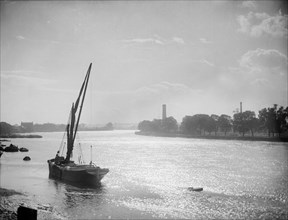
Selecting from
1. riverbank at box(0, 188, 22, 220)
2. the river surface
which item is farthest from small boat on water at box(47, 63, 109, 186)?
riverbank at box(0, 188, 22, 220)

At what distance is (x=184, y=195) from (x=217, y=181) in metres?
16.2

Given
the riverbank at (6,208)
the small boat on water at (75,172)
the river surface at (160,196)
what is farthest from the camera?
the small boat on water at (75,172)

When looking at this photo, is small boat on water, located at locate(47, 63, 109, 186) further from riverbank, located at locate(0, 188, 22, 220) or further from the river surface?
riverbank, located at locate(0, 188, 22, 220)

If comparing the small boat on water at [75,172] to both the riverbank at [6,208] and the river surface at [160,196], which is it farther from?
the riverbank at [6,208]

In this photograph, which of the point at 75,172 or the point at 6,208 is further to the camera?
the point at 75,172

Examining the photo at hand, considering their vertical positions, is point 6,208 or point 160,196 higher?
point 6,208

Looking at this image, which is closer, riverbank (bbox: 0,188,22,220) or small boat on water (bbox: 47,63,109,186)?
riverbank (bbox: 0,188,22,220)

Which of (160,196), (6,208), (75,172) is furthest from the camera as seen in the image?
(75,172)

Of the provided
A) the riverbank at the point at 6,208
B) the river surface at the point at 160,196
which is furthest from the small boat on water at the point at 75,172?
the riverbank at the point at 6,208

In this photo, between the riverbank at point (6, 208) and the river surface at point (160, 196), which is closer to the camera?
the riverbank at point (6, 208)

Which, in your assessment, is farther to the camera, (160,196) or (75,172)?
(75,172)

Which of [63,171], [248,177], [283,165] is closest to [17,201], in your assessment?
[63,171]

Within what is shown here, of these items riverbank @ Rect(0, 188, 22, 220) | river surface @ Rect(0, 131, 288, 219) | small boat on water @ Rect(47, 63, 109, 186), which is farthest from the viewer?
small boat on water @ Rect(47, 63, 109, 186)

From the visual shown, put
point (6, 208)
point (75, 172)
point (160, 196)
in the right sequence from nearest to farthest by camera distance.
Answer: point (6, 208) < point (160, 196) < point (75, 172)
